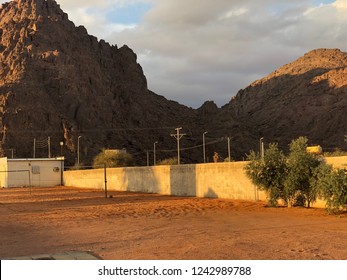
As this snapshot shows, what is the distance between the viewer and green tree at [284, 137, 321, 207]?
20.6 metres

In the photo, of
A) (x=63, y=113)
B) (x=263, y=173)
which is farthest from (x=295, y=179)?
(x=63, y=113)

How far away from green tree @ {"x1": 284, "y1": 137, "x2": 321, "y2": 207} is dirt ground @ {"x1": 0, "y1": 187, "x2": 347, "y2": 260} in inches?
43.7

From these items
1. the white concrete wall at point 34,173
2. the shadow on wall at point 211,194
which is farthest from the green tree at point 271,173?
the white concrete wall at point 34,173

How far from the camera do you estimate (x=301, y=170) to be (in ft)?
68.0

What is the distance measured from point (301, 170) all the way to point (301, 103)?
113m

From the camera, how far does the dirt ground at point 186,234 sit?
34.7ft

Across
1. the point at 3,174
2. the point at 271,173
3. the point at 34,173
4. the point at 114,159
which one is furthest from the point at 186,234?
the point at 114,159

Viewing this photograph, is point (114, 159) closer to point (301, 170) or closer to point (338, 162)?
point (301, 170)

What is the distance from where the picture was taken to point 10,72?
121 meters

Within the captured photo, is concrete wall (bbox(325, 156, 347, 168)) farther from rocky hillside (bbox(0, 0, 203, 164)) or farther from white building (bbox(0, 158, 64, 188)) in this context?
rocky hillside (bbox(0, 0, 203, 164))

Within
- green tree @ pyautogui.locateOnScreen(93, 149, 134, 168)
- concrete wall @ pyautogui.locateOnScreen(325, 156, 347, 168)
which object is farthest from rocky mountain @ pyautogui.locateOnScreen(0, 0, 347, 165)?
concrete wall @ pyautogui.locateOnScreen(325, 156, 347, 168)

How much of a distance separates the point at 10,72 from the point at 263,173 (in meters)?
111

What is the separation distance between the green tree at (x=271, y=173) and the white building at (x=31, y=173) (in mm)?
46361

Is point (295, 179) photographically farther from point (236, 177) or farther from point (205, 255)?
point (205, 255)
